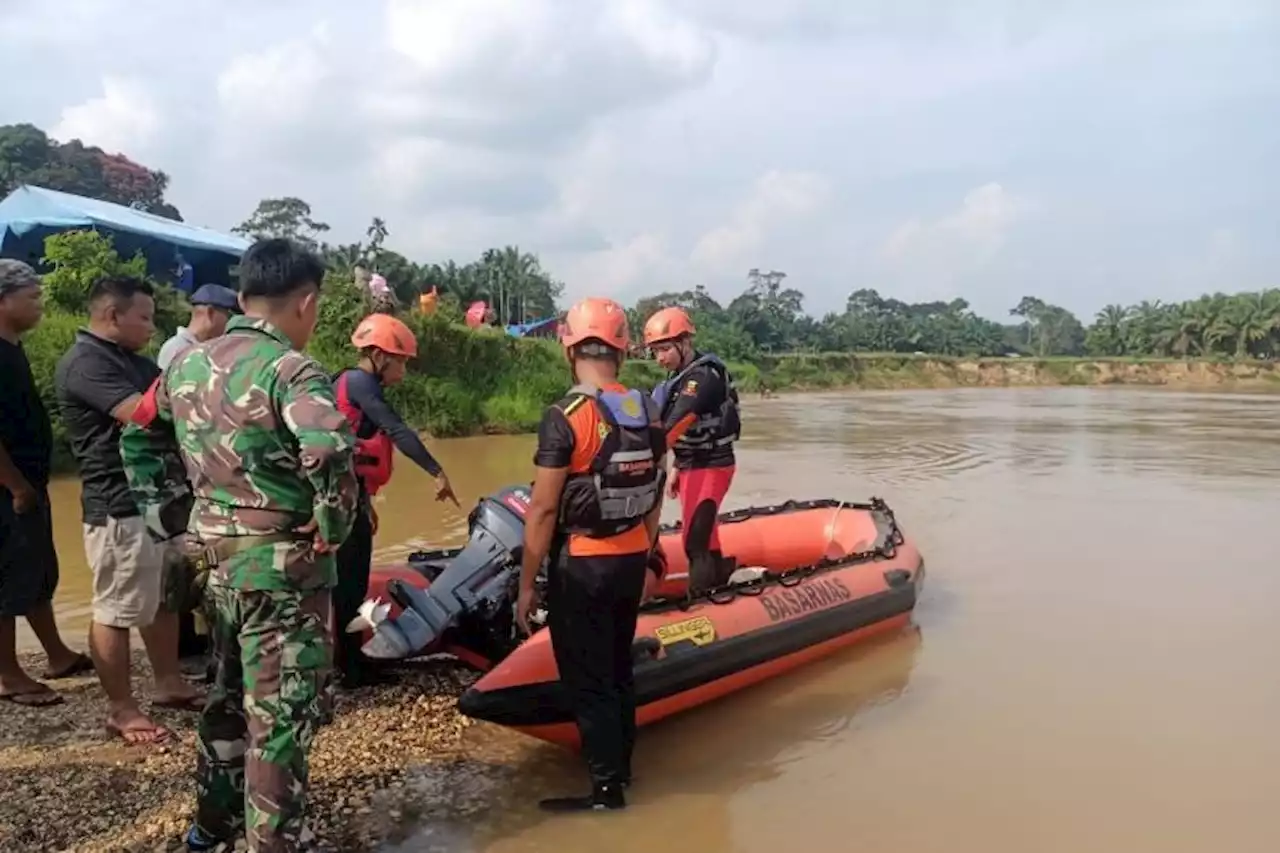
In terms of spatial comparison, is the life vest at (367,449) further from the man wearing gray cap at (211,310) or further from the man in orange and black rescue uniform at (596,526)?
the man in orange and black rescue uniform at (596,526)

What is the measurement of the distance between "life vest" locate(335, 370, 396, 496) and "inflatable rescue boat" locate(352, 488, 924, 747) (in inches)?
15.1

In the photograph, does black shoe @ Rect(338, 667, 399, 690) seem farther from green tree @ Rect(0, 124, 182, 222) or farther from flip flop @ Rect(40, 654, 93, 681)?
green tree @ Rect(0, 124, 182, 222)

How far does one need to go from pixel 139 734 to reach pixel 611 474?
66.6 inches

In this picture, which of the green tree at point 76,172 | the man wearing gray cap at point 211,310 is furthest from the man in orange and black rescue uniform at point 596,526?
the green tree at point 76,172

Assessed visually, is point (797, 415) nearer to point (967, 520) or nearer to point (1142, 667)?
point (967, 520)

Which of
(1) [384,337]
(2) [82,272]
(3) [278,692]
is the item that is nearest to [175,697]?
(1) [384,337]

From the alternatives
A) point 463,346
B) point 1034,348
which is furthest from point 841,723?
point 1034,348

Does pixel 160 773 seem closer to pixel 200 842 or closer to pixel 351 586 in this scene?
pixel 200 842

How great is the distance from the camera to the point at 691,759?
3676mm

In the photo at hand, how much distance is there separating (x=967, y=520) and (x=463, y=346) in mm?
10263

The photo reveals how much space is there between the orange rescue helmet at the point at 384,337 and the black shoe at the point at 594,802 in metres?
1.68

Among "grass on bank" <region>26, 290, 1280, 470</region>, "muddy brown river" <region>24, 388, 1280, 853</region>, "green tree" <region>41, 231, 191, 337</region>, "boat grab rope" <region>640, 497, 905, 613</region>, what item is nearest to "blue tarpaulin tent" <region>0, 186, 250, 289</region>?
"green tree" <region>41, 231, 191, 337</region>

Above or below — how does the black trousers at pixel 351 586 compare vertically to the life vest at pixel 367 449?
below

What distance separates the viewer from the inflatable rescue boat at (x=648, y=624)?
130 inches
